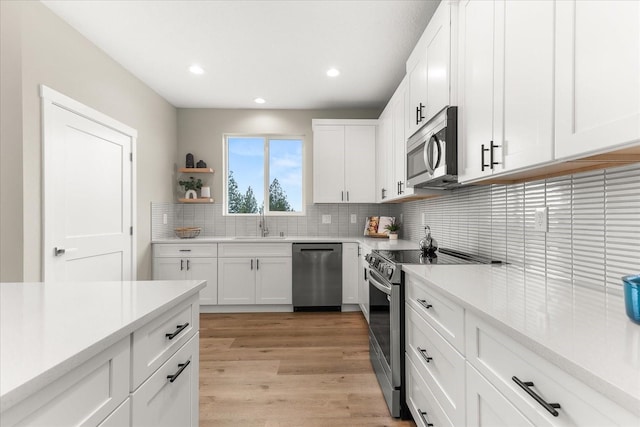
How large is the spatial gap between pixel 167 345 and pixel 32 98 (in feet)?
6.89

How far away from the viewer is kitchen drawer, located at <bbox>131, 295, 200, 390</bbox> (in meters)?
0.91

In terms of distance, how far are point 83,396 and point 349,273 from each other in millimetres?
3300

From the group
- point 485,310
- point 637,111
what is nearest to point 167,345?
point 485,310

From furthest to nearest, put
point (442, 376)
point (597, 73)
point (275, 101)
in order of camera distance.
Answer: point (275, 101), point (442, 376), point (597, 73)

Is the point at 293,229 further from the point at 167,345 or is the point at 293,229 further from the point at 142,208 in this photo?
the point at 167,345

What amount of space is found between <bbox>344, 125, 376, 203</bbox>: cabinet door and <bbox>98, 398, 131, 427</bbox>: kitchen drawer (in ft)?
11.3

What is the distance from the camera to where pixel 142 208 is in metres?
3.59

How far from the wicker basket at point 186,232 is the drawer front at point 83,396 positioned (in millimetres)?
3423

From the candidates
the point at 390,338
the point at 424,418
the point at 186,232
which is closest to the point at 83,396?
the point at 424,418

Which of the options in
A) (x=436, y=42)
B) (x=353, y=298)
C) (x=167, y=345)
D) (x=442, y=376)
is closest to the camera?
(x=167, y=345)

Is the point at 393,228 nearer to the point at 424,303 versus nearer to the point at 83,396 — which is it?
the point at 424,303

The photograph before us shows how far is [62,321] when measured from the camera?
2.82ft

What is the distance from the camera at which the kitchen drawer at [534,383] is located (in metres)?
0.61

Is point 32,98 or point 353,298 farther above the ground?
point 32,98
